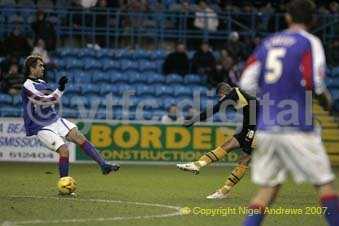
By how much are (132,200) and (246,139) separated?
6.21 ft

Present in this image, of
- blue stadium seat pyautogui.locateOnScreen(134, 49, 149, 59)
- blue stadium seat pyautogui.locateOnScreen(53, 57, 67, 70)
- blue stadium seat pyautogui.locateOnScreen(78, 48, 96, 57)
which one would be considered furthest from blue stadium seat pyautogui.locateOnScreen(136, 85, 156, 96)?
blue stadium seat pyautogui.locateOnScreen(53, 57, 67, 70)

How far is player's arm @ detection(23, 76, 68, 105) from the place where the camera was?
39.6 ft

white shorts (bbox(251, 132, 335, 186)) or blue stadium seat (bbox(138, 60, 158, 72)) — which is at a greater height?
blue stadium seat (bbox(138, 60, 158, 72))

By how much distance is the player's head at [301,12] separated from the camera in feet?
23.1

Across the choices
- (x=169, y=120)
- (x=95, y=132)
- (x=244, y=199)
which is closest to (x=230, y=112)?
(x=169, y=120)

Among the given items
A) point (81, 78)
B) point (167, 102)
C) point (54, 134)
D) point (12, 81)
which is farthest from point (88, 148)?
point (81, 78)

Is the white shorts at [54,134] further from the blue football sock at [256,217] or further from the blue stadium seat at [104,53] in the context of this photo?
the blue stadium seat at [104,53]

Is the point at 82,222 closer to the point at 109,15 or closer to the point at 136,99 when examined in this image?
the point at 136,99

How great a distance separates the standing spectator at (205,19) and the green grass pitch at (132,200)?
23.2ft

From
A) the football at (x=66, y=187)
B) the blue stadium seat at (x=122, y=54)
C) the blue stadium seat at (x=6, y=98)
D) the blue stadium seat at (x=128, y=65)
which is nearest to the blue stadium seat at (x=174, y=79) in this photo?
the blue stadium seat at (x=128, y=65)

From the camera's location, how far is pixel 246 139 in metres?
12.2

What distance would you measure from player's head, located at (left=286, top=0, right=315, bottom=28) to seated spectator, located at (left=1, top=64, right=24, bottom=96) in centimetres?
1414

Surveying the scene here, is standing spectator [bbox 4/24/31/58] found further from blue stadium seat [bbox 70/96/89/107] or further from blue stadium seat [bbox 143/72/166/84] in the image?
blue stadium seat [bbox 143/72/166/84]

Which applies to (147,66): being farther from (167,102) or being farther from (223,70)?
(223,70)
